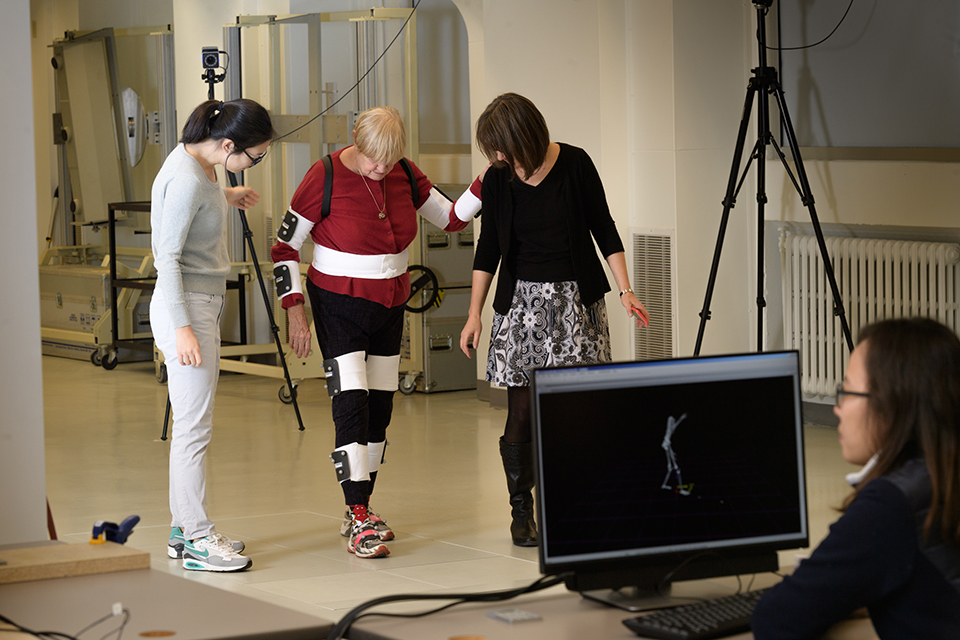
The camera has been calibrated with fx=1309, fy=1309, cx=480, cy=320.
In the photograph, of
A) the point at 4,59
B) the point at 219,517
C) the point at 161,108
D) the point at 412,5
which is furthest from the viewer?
the point at 161,108

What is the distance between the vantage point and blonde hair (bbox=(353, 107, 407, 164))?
3.81 metres

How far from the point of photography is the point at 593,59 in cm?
631

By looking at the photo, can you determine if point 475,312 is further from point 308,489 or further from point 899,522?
point 899,522

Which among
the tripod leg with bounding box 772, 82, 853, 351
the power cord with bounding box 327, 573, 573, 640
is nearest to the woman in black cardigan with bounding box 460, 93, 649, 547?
the tripod leg with bounding box 772, 82, 853, 351

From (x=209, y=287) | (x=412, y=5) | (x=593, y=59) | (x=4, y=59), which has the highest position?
(x=412, y=5)

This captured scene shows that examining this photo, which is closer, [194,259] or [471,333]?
[194,259]

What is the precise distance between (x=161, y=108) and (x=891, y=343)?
26.5 feet

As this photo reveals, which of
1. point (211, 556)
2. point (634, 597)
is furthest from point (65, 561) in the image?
point (211, 556)

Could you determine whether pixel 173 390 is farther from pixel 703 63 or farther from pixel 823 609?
pixel 703 63

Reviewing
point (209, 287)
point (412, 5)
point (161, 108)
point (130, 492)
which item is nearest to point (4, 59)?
point (209, 287)

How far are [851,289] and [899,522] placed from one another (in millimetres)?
4548

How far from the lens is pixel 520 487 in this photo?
4047mm

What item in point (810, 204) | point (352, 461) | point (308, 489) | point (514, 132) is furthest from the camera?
point (810, 204)

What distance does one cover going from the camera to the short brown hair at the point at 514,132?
3.75 m
